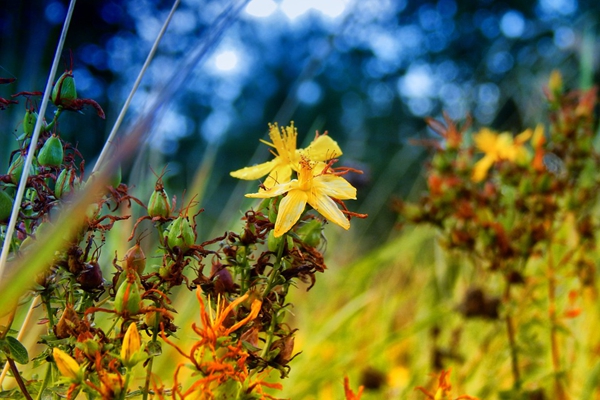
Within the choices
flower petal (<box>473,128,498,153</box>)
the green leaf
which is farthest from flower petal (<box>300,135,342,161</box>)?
flower petal (<box>473,128,498,153</box>)

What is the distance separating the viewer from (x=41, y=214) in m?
0.29

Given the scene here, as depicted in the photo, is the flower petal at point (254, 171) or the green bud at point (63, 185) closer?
the green bud at point (63, 185)

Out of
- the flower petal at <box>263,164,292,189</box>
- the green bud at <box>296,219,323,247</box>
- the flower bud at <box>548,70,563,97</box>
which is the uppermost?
the flower bud at <box>548,70,563,97</box>

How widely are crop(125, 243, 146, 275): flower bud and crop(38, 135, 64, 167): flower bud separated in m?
0.07

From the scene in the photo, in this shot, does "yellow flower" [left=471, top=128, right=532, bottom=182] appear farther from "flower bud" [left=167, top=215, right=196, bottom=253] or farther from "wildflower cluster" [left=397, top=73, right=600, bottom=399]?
"flower bud" [left=167, top=215, right=196, bottom=253]

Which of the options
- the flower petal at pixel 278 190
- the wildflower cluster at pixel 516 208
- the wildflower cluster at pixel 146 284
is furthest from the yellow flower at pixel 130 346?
the wildflower cluster at pixel 516 208

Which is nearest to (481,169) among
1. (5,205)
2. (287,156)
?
(287,156)

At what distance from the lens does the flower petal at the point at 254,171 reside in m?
0.39

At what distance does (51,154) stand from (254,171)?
149 millimetres

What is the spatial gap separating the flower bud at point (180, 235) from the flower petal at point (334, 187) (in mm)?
88

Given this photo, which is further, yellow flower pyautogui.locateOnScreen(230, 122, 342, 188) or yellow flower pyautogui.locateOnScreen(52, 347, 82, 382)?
yellow flower pyautogui.locateOnScreen(230, 122, 342, 188)

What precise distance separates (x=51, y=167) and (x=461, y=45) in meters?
8.22

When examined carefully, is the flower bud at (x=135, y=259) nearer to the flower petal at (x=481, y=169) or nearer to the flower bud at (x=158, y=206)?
the flower bud at (x=158, y=206)

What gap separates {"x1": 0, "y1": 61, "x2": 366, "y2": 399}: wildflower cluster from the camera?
271 millimetres
